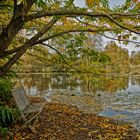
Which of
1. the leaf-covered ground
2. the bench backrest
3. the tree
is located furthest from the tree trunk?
the bench backrest

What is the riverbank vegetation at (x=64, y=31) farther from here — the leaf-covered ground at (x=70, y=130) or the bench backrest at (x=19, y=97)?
Answer: the leaf-covered ground at (x=70, y=130)

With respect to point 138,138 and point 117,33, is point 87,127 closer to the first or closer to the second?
point 138,138

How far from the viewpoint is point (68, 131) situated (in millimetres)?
7504

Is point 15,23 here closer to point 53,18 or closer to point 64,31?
point 53,18

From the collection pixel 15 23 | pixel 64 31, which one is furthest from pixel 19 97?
pixel 15 23

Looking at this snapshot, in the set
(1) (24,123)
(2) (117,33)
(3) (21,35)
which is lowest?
(1) (24,123)

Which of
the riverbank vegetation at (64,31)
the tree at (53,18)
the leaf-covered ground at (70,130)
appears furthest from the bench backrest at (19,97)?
the tree at (53,18)

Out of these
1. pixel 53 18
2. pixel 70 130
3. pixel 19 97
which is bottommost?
pixel 70 130

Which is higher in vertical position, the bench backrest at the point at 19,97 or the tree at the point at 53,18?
the tree at the point at 53,18

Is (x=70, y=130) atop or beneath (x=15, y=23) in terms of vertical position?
beneath

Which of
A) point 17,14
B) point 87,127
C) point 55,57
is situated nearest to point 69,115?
point 87,127

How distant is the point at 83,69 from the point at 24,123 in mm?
1990

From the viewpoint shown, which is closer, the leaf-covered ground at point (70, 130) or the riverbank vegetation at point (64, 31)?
the riverbank vegetation at point (64, 31)

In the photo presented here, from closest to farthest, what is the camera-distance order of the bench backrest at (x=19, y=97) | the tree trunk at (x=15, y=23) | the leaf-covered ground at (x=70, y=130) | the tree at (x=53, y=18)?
the tree at (x=53, y=18) < the tree trunk at (x=15, y=23) < the leaf-covered ground at (x=70, y=130) < the bench backrest at (x=19, y=97)
